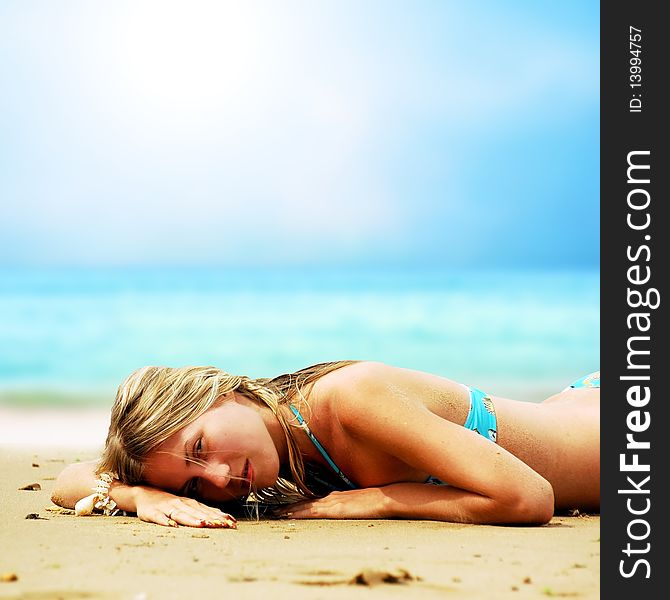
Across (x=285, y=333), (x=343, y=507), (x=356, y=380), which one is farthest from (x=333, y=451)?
(x=285, y=333)

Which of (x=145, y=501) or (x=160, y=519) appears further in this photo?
(x=145, y=501)

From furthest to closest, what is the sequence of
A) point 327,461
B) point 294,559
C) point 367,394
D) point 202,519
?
point 327,461 → point 367,394 → point 202,519 → point 294,559

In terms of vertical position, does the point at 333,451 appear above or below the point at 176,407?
below

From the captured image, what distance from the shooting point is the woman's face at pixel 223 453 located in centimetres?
339

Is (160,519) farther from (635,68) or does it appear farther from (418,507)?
(635,68)

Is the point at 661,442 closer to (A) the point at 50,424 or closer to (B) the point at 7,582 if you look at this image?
(B) the point at 7,582

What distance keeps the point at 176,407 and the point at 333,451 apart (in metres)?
0.66

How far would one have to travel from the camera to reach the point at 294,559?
9.10 feet

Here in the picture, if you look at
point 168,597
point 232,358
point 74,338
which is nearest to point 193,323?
point 74,338

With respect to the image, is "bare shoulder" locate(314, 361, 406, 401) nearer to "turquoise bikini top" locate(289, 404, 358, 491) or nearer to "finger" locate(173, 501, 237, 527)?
"turquoise bikini top" locate(289, 404, 358, 491)

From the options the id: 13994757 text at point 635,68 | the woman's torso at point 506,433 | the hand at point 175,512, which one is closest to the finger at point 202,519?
the hand at point 175,512

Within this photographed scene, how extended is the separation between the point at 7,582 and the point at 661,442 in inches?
81.4

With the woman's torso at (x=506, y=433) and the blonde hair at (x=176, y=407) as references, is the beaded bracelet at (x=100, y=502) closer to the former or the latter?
the blonde hair at (x=176, y=407)

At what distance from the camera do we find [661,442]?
3156 millimetres
